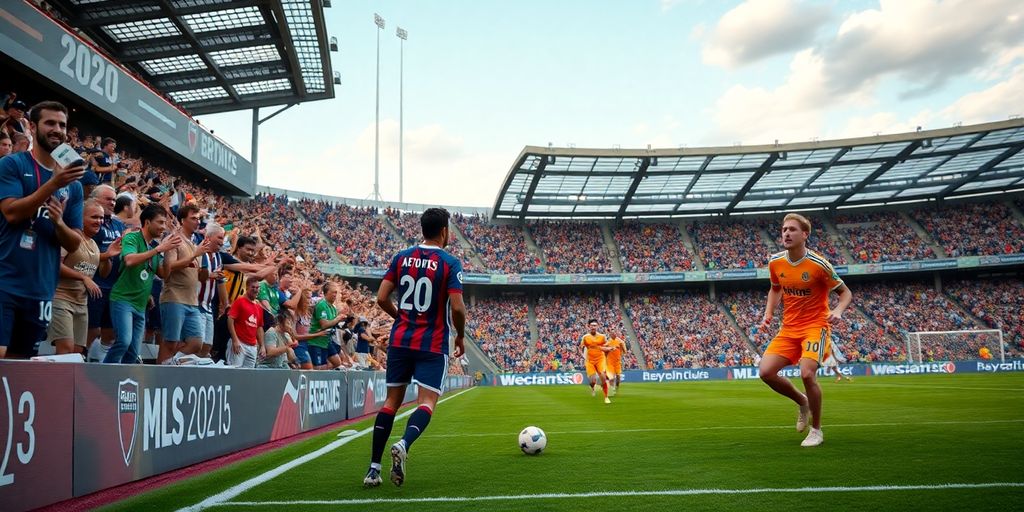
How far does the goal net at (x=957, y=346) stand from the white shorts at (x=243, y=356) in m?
39.8

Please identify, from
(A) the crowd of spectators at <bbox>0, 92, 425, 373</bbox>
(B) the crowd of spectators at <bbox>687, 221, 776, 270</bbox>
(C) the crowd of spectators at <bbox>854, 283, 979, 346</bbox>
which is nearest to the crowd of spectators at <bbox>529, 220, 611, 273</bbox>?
(B) the crowd of spectators at <bbox>687, 221, 776, 270</bbox>

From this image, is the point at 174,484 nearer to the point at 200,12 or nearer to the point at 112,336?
A: the point at 112,336

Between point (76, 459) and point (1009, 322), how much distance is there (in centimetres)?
5109

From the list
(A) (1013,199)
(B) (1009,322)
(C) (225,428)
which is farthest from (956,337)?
(C) (225,428)

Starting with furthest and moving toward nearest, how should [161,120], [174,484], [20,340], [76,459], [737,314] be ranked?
[737,314], [161,120], [174,484], [20,340], [76,459]

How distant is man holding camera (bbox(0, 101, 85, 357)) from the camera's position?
5.10 meters

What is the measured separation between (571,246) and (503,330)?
8754 millimetres

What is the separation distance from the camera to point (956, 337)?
40.1 meters

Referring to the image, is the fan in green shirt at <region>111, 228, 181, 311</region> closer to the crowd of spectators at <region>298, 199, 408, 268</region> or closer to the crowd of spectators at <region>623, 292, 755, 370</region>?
the crowd of spectators at <region>298, 199, 408, 268</region>

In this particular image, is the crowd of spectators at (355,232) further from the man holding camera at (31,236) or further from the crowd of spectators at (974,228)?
the man holding camera at (31,236)

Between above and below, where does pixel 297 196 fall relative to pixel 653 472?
above

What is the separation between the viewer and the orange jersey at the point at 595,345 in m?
18.8

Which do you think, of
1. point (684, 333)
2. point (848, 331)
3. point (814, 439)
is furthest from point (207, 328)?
point (848, 331)

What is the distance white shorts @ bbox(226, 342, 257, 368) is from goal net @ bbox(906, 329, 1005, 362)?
131ft
